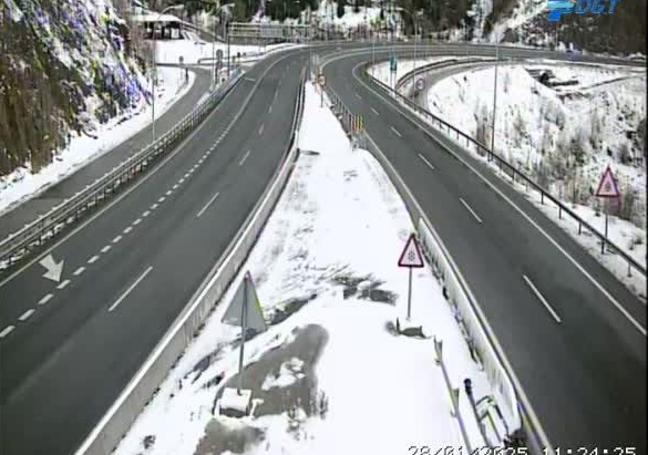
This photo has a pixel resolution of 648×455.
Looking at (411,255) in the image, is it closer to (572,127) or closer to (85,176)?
(572,127)

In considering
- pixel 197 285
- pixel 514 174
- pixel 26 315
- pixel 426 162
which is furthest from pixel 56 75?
pixel 26 315

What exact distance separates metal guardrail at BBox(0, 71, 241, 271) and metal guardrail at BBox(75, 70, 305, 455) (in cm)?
679

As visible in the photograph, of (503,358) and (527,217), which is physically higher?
(527,217)

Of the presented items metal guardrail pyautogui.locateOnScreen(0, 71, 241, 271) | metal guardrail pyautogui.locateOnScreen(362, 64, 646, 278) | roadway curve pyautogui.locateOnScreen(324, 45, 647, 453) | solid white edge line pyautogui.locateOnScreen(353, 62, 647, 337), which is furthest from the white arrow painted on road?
metal guardrail pyautogui.locateOnScreen(362, 64, 646, 278)

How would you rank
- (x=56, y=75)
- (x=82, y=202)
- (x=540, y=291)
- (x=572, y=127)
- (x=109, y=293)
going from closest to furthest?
(x=540, y=291), (x=109, y=293), (x=572, y=127), (x=82, y=202), (x=56, y=75)

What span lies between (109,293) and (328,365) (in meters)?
9.23

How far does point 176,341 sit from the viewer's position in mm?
18781

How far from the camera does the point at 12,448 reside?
13977 millimetres

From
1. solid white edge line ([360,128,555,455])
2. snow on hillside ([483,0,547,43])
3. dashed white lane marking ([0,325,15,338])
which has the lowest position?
dashed white lane marking ([0,325,15,338])

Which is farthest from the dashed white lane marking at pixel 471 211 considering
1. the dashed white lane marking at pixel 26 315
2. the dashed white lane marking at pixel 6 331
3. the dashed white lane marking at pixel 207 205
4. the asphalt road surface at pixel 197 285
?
the dashed white lane marking at pixel 6 331

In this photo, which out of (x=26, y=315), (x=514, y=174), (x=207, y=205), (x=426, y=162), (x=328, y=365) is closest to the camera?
(x=328, y=365)

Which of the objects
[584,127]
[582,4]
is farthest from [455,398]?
[584,127]

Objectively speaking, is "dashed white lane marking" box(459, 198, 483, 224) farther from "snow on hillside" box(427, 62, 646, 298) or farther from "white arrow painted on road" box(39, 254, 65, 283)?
"white arrow painted on road" box(39, 254, 65, 283)

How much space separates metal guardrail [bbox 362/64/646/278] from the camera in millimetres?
3805
